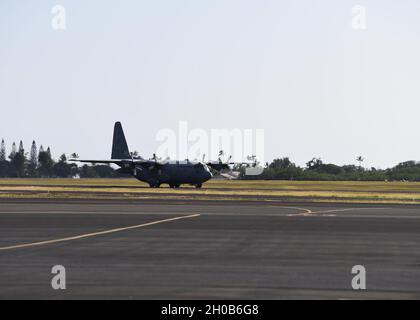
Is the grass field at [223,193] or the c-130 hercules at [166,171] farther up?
the c-130 hercules at [166,171]

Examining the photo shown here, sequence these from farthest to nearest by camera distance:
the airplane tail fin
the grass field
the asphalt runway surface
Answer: the airplane tail fin
the grass field
the asphalt runway surface

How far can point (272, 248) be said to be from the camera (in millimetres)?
21578

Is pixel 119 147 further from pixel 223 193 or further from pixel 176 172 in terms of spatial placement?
pixel 223 193

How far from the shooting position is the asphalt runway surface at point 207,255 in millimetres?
14102

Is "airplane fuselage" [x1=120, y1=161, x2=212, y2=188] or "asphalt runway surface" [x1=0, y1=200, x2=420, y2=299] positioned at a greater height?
"airplane fuselage" [x1=120, y1=161, x2=212, y2=188]

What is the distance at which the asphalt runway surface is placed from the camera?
14.1 metres

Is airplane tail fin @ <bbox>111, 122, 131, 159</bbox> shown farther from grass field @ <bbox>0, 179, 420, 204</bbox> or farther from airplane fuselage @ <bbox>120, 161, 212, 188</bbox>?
airplane fuselage @ <bbox>120, 161, 212, 188</bbox>

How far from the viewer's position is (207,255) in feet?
64.9

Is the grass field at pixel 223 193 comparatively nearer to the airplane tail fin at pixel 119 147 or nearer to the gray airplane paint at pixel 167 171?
the gray airplane paint at pixel 167 171

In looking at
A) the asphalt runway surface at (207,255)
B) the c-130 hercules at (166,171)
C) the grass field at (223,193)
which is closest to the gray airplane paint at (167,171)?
the c-130 hercules at (166,171)

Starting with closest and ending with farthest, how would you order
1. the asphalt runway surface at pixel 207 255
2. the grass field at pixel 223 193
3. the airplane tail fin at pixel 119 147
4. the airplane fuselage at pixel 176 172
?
the asphalt runway surface at pixel 207 255 → the grass field at pixel 223 193 → the airplane fuselage at pixel 176 172 → the airplane tail fin at pixel 119 147

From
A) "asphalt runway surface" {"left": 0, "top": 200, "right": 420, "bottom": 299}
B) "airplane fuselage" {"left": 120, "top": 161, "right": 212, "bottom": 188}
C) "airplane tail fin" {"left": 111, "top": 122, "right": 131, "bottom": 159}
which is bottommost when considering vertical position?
"asphalt runway surface" {"left": 0, "top": 200, "right": 420, "bottom": 299}

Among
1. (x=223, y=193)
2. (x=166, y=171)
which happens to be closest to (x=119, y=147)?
(x=166, y=171)

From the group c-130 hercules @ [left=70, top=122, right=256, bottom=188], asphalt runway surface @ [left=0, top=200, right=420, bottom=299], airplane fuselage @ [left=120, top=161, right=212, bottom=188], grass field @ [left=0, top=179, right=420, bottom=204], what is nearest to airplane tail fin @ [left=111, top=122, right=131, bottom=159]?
grass field @ [left=0, top=179, right=420, bottom=204]
